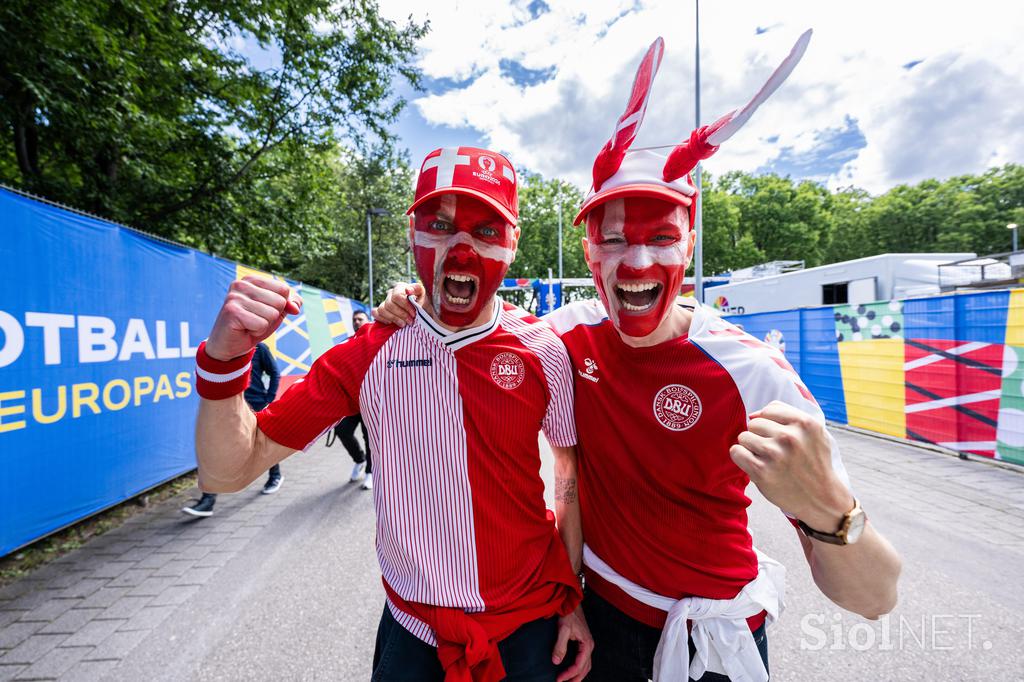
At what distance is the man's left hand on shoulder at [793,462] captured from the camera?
1025mm

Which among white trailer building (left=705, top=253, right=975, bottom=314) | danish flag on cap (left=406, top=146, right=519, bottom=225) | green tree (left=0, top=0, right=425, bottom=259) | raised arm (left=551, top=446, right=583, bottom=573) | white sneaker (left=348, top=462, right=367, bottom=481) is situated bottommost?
white sneaker (left=348, top=462, right=367, bottom=481)

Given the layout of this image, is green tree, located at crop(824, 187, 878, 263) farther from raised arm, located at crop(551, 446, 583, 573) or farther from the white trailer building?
raised arm, located at crop(551, 446, 583, 573)

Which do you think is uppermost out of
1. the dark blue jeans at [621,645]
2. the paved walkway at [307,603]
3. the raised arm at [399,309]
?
the raised arm at [399,309]

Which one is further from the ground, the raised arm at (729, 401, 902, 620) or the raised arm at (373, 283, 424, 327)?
the raised arm at (373, 283, 424, 327)

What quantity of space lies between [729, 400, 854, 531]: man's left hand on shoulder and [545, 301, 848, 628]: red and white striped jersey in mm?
396

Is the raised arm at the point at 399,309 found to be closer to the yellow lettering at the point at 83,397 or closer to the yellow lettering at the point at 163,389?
the yellow lettering at the point at 83,397

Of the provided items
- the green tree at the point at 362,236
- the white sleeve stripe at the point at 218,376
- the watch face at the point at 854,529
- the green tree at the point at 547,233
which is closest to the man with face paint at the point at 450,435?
the white sleeve stripe at the point at 218,376

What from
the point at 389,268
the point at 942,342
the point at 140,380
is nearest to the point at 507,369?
the point at 140,380

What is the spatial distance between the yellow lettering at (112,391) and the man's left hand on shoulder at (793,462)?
5.57m

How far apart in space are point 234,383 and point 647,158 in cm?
153

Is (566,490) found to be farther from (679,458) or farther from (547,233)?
(547,233)

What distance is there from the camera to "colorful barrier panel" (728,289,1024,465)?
20.0 feet
